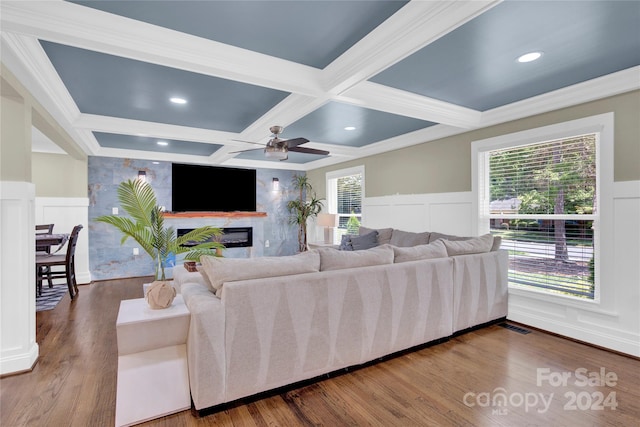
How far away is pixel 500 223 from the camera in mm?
3891

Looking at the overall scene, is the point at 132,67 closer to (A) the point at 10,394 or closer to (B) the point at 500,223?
(A) the point at 10,394

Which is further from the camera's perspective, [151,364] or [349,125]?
[349,125]

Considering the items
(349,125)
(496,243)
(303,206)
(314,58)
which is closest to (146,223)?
(314,58)

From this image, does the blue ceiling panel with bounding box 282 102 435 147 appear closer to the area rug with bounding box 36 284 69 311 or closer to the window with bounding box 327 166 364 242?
the window with bounding box 327 166 364 242

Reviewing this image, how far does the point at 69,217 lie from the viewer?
5.59m

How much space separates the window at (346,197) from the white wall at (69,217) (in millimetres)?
4632

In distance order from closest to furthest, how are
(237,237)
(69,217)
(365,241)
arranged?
Result: (365,241) → (69,217) → (237,237)

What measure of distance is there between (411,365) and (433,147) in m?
3.17

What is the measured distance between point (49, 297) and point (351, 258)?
473 cm

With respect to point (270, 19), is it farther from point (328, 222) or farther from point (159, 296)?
point (328, 222)

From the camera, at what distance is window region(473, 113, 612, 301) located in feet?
10.2

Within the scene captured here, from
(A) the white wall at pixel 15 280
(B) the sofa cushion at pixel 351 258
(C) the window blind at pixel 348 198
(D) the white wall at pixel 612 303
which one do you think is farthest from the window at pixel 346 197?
(A) the white wall at pixel 15 280

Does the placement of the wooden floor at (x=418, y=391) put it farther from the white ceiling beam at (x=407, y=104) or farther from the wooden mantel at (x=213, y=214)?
the wooden mantel at (x=213, y=214)

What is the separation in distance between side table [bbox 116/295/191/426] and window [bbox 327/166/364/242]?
4.56m
